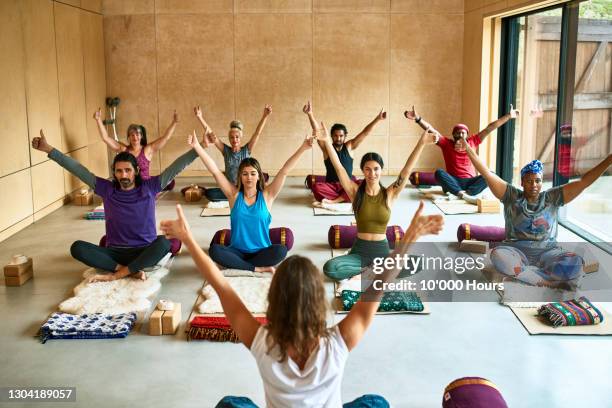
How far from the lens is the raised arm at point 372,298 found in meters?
2.35

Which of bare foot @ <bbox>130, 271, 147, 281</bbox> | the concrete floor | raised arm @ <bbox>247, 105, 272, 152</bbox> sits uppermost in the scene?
raised arm @ <bbox>247, 105, 272, 152</bbox>

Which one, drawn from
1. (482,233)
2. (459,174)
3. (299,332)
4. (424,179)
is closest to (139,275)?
(482,233)

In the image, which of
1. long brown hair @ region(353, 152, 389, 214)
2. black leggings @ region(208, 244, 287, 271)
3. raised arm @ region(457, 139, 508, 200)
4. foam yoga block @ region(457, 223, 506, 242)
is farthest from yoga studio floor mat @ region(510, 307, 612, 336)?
black leggings @ region(208, 244, 287, 271)

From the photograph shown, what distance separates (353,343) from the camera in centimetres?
235

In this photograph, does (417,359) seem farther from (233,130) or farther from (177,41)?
(177,41)

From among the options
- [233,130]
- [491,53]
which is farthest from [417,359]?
[491,53]

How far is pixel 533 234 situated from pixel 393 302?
1.22 meters

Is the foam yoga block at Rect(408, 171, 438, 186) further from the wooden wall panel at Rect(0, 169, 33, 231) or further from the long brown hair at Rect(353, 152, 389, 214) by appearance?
the wooden wall panel at Rect(0, 169, 33, 231)

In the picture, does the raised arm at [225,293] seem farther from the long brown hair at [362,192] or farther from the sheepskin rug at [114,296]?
the long brown hair at [362,192]

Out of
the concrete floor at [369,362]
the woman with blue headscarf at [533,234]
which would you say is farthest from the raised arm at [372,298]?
the woman with blue headscarf at [533,234]

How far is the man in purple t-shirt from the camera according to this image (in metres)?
5.18

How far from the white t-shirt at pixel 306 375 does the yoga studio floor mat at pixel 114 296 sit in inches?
97.6

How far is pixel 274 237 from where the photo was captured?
590 centimetres

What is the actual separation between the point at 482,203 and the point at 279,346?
5.71m
